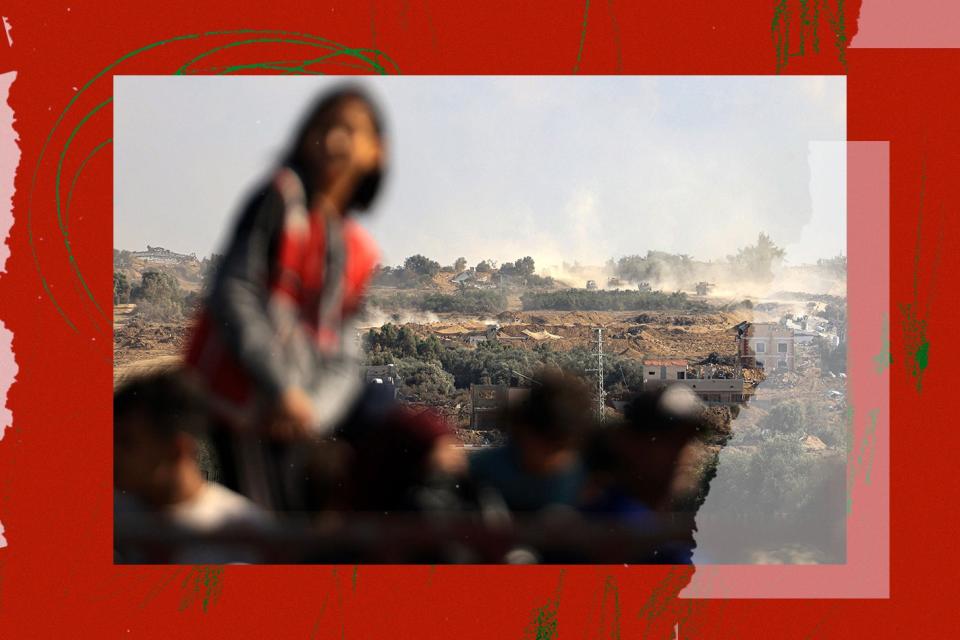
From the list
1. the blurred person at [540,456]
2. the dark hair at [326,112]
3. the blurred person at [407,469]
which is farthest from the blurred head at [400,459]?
the dark hair at [326,112]

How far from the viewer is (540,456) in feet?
13.1

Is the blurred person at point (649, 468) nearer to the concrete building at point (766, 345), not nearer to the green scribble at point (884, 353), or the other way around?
the concrete building at point (766, 345)

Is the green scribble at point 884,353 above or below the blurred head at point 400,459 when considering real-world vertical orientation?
above

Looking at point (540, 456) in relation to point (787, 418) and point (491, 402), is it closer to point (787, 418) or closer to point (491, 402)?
point (491, 402)

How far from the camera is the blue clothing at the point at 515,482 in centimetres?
392

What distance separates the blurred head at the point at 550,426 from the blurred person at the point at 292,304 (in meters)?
0.68

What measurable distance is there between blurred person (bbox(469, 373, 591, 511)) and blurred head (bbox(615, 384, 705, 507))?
0.65ft

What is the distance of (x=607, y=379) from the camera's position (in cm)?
429

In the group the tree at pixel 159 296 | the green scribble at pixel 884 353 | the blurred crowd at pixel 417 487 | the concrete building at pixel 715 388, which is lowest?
the blurred crowd at pixel 417 487

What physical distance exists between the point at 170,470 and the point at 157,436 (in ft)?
0.69

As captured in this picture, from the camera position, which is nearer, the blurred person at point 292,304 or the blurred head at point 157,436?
the blurred person at point 292,304

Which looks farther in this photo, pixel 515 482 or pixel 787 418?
pixel 787 418

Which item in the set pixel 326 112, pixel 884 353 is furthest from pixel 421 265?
pixel 884 353

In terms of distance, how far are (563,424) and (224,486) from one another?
1.33 metres
